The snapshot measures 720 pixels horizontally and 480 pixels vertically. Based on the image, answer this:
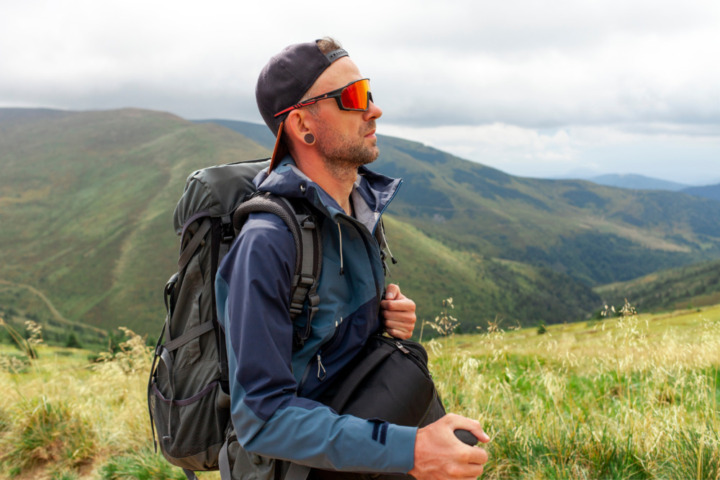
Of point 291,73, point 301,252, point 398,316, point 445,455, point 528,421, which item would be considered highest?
point 291,73

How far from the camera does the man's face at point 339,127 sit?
2.63 metres

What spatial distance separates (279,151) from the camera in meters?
2.70

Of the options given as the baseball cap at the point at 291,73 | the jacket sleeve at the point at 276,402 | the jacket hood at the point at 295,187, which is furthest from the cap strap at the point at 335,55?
the jacket sleeve at the point at 276,402

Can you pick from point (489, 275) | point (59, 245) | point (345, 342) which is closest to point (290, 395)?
point (345, 342)

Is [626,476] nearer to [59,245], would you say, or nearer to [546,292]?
[546,292]

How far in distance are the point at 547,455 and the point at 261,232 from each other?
3023 mm

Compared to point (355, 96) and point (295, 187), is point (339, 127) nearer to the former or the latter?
point (355, 96)

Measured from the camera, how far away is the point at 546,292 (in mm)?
194500

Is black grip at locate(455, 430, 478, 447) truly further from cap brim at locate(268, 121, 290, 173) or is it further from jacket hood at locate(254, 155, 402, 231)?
cap brim at locate(268, 121, 290, 173)

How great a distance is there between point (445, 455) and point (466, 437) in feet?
0.39

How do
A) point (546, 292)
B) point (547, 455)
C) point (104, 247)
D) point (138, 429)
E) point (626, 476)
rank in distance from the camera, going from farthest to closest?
point (546, 292) < point (104, 247) < point (138, 429) < point (547, 455) < point (626, 476)

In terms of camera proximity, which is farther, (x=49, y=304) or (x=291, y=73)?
(x=49, y=304)

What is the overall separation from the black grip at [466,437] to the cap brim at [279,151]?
159 cm

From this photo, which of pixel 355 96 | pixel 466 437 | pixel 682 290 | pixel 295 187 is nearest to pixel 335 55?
pixel 355 96
